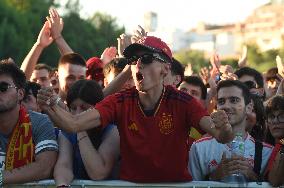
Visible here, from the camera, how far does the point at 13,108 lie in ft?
16.3

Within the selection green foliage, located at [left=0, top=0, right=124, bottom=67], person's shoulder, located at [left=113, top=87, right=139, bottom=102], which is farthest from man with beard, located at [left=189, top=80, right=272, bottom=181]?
green foliage, located at [left=0, top=0, right=124, bottom=67]

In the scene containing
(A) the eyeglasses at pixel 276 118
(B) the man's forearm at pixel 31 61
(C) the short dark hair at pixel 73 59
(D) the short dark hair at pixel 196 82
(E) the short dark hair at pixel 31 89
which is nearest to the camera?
(A) the eyeglasses at pixel 276 118

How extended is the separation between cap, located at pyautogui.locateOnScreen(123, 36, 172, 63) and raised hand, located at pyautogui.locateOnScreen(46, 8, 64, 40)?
3.13m

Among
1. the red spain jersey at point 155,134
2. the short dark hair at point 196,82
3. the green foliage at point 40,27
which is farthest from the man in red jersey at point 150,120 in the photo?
the green foliage at point 40,27

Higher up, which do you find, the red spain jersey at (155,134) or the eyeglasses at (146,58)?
the eyeglasses at (146,58)

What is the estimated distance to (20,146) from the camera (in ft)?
16.0

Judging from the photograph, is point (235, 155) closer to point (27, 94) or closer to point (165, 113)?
point (165, 113)

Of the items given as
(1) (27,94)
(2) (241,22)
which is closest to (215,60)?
(1) (27,94)

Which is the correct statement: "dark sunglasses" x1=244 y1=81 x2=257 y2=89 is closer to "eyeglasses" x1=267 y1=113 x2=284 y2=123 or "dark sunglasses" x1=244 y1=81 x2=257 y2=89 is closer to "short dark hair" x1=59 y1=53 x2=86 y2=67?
"short dark hair" x1=59 y1=53 x2=86 y2=67

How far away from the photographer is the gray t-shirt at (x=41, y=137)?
4.88 m

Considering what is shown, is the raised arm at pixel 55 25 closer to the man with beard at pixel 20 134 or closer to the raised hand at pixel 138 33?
the raised hand at pixel 138 33

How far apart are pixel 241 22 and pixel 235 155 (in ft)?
482

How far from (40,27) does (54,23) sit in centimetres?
4324

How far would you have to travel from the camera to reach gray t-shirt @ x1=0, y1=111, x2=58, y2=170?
4875 mm
